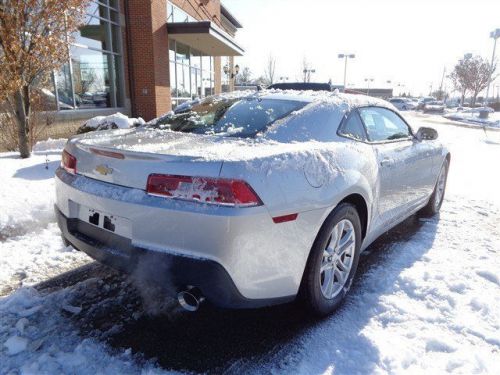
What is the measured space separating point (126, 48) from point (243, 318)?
12739mm

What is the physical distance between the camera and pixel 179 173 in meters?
2.11

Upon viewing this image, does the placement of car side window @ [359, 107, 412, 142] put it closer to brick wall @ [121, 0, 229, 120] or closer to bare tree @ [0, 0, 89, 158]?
bare tree @ [0, 0, 89, 158]

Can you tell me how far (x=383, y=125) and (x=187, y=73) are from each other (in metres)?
14.8

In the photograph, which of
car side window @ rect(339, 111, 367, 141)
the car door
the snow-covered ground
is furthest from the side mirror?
car side window @ rect(339, 111, 367, 141)

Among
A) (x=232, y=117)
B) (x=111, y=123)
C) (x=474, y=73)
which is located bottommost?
(x=111, y=123)

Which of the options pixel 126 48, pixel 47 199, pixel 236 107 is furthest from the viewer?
pixel 126 48

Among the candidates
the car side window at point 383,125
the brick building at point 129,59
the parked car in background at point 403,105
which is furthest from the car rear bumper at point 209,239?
the parked car in background at point 403,105

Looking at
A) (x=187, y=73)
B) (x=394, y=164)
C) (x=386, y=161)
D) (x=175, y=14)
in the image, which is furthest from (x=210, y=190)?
(x=187, y=73)

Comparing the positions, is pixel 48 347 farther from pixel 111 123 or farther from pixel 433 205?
pixel 111 123

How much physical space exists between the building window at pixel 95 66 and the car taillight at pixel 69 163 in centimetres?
848

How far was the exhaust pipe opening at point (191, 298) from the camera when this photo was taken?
2.14 metres

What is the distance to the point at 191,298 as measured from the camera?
222cm

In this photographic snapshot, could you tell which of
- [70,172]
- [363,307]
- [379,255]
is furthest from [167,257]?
[379,255]

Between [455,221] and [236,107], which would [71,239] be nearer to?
[236,107]
